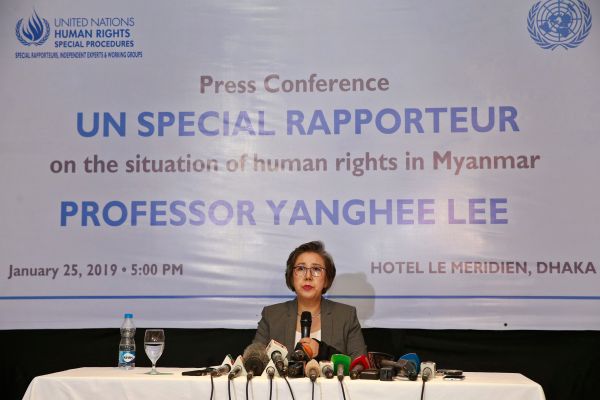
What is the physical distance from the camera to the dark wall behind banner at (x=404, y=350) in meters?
4.09

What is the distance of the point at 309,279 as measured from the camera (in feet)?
11.9

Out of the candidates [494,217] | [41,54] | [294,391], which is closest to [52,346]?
[41,54]

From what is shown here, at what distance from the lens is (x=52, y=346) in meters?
4.33

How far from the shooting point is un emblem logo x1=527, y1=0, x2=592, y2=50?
4207mm

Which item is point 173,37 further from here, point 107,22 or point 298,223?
point 298,223

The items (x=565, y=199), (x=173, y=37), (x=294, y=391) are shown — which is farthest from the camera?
(x=173, y=37)

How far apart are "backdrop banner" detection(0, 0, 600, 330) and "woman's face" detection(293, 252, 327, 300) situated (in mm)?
509

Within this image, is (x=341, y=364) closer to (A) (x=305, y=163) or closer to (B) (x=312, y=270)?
(B) (x=312, y=270)

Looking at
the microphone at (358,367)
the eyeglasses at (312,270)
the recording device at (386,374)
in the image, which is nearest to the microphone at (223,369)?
the microphone at (358,367)

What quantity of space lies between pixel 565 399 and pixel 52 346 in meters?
2.90

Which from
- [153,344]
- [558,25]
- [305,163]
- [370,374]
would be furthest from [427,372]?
[558,25]

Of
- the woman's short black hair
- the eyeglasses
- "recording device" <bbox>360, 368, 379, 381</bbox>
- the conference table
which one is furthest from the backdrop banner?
"recording device" <bbox>360, 368, 379, 381</bbox>

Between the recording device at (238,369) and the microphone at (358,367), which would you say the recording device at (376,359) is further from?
the recording device at (238,369)

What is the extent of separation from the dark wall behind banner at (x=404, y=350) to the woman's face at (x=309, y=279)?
2.22 ft
